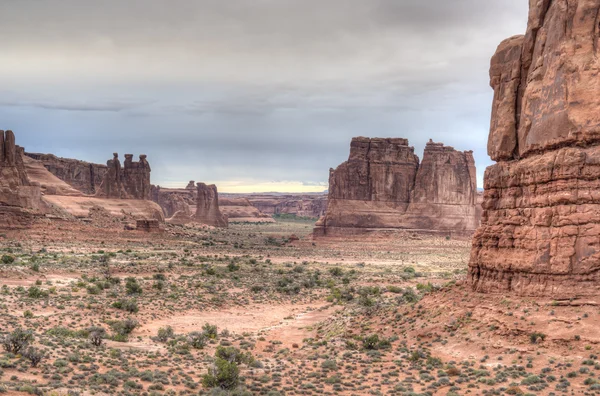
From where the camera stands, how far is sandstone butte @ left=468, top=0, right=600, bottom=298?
62.4 feet

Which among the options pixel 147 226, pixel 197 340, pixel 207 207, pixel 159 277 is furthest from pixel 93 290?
pixel 207 207

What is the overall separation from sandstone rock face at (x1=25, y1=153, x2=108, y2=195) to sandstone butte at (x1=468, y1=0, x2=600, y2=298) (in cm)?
9703

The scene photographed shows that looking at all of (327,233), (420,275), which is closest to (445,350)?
(420,275)

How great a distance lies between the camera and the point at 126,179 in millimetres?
102562

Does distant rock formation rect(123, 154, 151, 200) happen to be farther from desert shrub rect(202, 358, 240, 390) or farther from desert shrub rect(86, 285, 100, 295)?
desert shrub rect(202, 358, 240, 390)

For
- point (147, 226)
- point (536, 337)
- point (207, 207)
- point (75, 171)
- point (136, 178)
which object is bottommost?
point (536, 337)

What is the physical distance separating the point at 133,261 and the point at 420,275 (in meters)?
24.4

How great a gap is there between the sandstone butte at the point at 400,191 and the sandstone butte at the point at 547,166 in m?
70.9

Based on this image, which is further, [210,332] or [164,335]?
[210,332]

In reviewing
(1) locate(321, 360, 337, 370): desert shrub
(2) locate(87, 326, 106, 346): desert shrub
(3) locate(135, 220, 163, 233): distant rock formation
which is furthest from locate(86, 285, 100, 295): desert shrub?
(3) locate(135, 220, 163, 233): distant rock formation

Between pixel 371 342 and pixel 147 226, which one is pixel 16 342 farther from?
pixel 147 226

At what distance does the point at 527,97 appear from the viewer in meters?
21.6

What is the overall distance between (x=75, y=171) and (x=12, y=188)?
53434 mm

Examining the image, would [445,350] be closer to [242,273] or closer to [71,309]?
[71,309]
